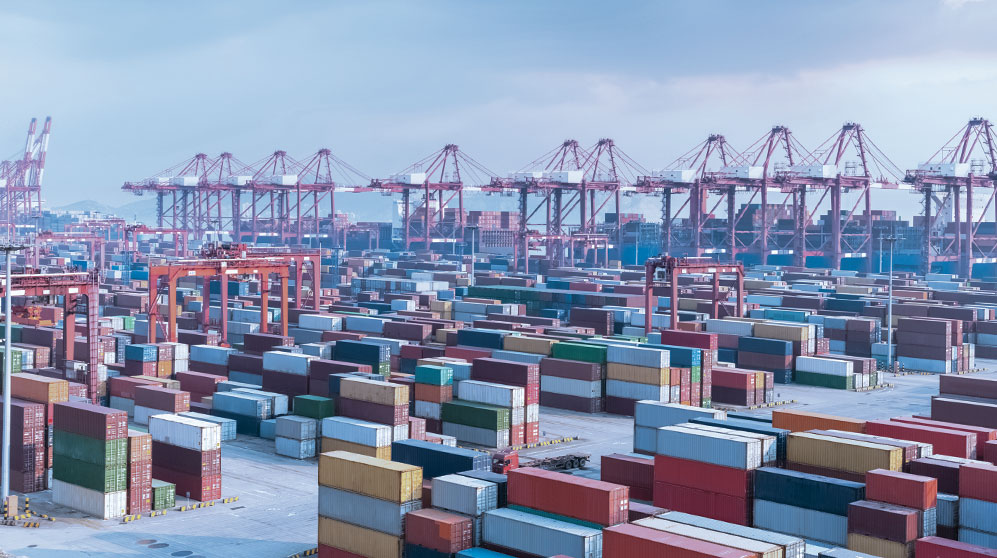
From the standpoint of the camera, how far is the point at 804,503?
2600cm

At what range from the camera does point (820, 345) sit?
62219 mm

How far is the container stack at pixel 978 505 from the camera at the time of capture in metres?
24.9

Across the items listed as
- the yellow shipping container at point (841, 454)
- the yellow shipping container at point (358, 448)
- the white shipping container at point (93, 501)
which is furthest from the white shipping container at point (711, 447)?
the white shipping container at point (93, 501)

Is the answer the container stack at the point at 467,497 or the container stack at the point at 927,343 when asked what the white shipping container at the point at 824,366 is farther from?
the container stack at the point at 467,497

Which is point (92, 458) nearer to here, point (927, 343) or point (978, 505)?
point (978, 505)

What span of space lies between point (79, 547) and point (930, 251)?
113853 mm

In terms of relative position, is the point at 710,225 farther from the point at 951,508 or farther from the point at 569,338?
the point at 951,508

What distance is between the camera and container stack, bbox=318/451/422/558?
2611 centimetres

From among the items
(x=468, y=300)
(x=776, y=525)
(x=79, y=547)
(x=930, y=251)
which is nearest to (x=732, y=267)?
(x=468, y=300)

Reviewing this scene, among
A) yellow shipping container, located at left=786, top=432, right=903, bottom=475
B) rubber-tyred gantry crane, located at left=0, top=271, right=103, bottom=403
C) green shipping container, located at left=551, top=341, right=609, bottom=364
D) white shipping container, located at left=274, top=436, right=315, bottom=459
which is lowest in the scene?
white shipping container, located at left=274, top=436, right=315, bottom=459

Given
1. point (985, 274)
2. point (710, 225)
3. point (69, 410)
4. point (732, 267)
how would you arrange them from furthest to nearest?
1. point (710, 225)
2. point (985, 274)
3. point (732, 267)
4. point (69, 410)

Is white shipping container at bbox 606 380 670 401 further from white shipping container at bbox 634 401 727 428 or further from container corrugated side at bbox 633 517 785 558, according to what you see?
container corrugated side at bbox 633 517 785 558

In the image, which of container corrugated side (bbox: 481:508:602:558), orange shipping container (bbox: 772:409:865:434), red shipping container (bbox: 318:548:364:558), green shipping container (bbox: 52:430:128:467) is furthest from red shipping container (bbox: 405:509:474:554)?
orange shipping container (bbox: 772:409:865:434)

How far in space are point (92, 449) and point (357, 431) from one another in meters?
9.09
